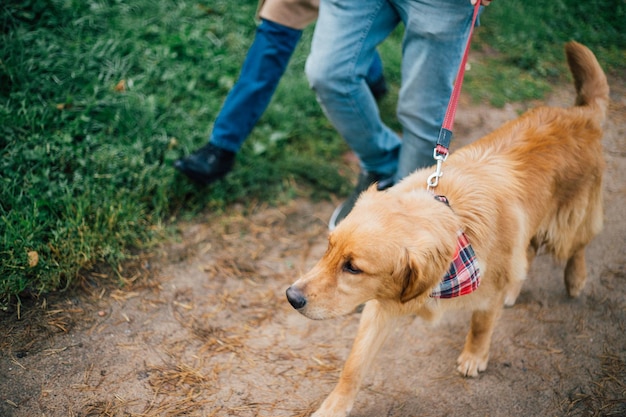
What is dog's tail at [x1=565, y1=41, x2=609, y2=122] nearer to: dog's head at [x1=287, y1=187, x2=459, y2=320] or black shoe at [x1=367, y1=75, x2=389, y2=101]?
dog's head at [x1=287, y1=187, x2=459, y2=320]

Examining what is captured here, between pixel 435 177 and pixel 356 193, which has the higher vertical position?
pixel 435 177

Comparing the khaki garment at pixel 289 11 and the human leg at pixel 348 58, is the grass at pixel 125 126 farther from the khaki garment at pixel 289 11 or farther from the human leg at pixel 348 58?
the khaki garment at pixel 289 11

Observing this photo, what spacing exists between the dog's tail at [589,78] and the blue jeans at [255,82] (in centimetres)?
170

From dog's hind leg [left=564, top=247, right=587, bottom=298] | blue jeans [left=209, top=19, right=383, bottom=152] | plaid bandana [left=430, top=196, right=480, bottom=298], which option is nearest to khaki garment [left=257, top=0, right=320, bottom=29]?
blue jeans [left=209, top=19, right=383, bottom=152]

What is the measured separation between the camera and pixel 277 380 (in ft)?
8.32

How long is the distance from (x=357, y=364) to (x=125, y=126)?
7.90 feet

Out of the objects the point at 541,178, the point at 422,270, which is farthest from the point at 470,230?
the point at 541,178

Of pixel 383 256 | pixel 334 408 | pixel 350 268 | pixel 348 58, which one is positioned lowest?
pixel 334 408

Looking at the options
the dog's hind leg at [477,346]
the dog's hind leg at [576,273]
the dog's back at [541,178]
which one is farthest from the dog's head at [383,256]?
the dog's hind leg at [576,273]

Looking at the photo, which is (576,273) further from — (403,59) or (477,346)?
(403,59)

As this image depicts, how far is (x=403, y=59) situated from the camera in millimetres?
2805

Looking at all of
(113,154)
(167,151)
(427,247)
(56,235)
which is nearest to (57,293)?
(56,235)

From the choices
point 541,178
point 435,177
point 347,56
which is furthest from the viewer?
point 347,56

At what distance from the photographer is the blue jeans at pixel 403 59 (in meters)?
2.55
